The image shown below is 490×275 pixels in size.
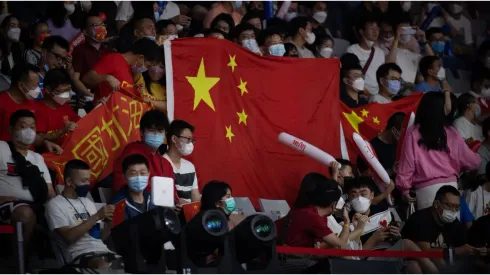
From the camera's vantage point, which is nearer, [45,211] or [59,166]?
[45,211]

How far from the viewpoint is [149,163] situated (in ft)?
37.2

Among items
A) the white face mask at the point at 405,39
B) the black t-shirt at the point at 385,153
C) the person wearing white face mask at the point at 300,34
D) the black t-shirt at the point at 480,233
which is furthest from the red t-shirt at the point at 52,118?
the white face mask at the point at 405,39

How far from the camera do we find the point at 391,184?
13.1 m

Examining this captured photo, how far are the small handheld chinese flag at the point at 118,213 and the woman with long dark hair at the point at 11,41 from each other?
147 inches

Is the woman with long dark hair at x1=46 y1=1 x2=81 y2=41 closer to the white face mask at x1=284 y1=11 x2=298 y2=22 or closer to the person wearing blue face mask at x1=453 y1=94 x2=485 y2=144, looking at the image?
the white face mask at x1=284 y1=11 x2=298 y2=22

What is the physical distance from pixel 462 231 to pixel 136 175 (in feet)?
10.4

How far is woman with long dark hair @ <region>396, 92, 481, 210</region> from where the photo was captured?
12984mm

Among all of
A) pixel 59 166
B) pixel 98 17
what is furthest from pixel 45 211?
Answer: pixel 98 17

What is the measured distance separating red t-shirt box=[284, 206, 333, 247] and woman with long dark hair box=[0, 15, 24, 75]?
384 cm

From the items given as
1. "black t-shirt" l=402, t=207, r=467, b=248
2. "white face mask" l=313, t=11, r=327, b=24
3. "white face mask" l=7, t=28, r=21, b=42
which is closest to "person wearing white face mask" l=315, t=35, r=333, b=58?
"white face mask" l=313, t=11, r=327, b=24

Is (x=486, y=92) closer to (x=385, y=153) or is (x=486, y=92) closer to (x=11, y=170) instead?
(x=385, y=153)

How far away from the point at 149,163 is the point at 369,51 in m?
5.74

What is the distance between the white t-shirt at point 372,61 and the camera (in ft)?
51.3

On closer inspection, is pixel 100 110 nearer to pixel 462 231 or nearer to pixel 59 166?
pixel 59 166
